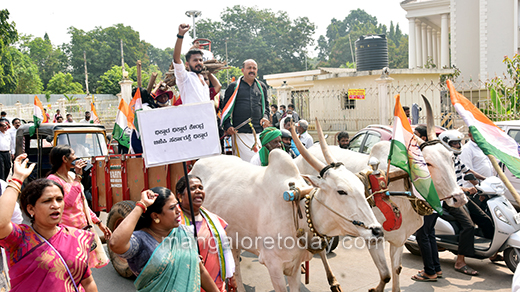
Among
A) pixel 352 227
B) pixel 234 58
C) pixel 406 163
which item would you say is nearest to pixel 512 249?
pixel 406 163

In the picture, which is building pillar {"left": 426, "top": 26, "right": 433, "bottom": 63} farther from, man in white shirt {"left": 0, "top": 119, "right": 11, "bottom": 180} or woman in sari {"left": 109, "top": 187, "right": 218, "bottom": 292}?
woman in sari {"left": 109, "top": 187, "right": 218, "bottom": 292}

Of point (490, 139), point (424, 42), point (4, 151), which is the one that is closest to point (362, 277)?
point (490, 139)

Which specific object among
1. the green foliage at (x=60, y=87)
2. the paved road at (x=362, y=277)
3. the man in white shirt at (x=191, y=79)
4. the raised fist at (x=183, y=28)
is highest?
the green foliage at (x=60, y=87)

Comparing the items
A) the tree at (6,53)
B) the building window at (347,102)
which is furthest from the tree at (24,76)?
the building window at (347,102)

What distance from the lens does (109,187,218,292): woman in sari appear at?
2586 millimetres

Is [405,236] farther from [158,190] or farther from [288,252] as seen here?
[158,190]

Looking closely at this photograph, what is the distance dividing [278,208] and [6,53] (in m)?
40.0

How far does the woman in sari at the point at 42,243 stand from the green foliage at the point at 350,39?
70.5m

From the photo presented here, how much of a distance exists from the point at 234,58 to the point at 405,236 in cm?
5671

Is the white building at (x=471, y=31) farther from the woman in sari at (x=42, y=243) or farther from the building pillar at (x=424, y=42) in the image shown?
the woman in sari at (x=42, y=243)

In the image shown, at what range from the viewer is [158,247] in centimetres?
269

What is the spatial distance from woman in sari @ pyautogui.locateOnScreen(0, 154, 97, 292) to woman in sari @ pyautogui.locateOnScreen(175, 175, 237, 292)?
27.9 inches

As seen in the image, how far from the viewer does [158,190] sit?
9.23 feet

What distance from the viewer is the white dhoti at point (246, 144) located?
6.56m
